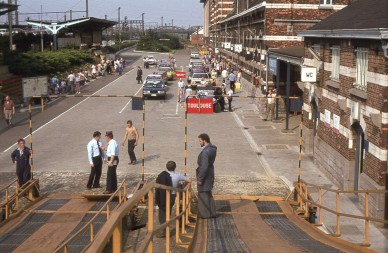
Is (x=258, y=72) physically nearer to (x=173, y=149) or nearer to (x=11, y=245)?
(x=173, y=149)

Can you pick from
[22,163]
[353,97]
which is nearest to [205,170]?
[353,97]

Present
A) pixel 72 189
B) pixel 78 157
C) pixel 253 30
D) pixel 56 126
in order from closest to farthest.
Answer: pixel 72 189 → pixel 78 157 → pixel 56 126 → pixel 253 30

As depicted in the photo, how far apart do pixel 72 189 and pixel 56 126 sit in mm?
13628

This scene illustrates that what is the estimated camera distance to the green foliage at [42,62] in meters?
41.7

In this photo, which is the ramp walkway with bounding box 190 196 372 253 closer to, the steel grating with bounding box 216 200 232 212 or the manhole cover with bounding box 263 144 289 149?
the steel grating with bounding box 216 200 232 212

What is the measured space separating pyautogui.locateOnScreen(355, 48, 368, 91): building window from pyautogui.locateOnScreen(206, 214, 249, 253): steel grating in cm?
592

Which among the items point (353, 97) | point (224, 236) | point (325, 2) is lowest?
point (224, 236)

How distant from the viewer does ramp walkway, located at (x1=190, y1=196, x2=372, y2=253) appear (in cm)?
970

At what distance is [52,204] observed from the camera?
15.0 metres

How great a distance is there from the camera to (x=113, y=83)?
5584 centimetres

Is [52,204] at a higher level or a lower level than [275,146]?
higher

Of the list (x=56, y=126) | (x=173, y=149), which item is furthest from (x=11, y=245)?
(x=56, y=126)

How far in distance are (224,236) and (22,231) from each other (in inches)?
177

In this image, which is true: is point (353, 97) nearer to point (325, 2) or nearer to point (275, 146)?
point (275, 146)
